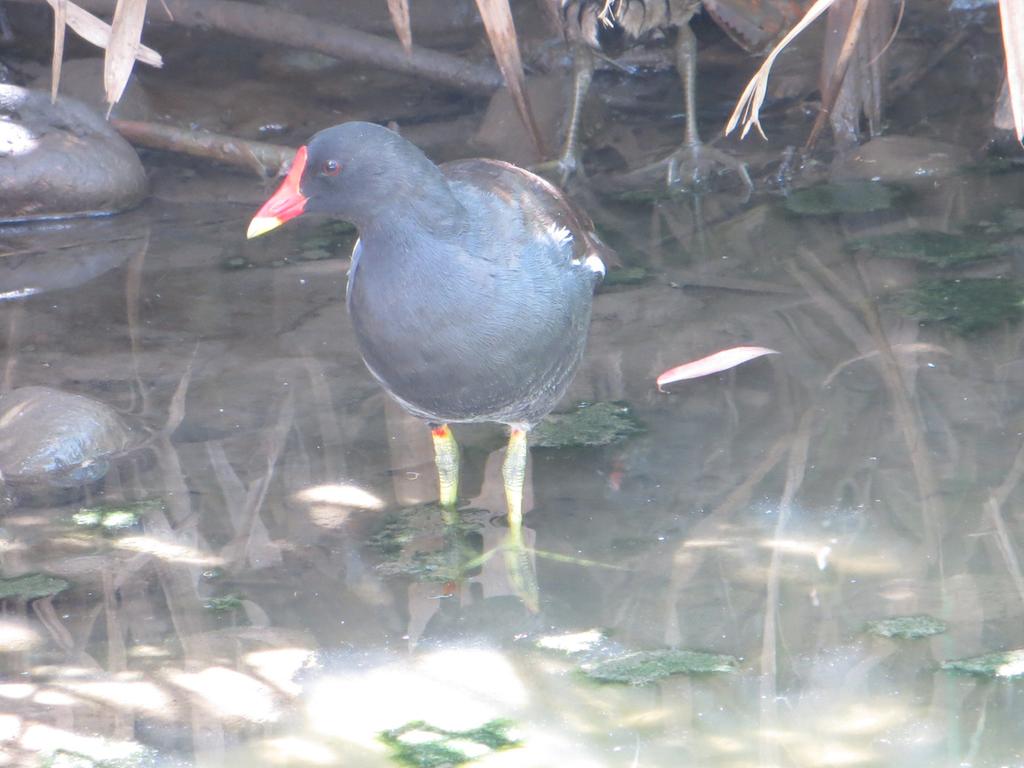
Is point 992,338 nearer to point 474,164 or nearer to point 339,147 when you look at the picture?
point 474,164

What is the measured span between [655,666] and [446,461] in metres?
1.00

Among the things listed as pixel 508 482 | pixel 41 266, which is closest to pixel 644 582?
pixel 508 482

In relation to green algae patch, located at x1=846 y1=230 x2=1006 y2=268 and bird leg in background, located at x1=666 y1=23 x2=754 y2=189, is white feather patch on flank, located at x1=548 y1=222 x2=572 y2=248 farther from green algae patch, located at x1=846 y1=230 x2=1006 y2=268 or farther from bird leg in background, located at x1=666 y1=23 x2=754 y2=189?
bird leg in background, located at x1=666 y1=23 x2=754 y2=189

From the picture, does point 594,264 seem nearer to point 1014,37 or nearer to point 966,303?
point 1014,37

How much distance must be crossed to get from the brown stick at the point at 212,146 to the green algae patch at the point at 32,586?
288 cm

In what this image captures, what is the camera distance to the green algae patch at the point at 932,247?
4684 millimetres

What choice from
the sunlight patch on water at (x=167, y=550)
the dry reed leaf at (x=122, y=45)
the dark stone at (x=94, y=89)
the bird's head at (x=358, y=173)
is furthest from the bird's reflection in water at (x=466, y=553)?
the dark stone at (x=94, y=89)

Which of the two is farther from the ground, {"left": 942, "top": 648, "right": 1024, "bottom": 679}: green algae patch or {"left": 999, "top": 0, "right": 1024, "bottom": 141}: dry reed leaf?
{"left": 999, "top": 0, "right": 1024, "bottom": 141}: dry reed leaf

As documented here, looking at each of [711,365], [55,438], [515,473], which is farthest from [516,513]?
[55,438]

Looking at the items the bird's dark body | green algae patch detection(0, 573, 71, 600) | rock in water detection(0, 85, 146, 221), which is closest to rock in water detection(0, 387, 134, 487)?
green algae patch detection(0, 573, 71, 600)

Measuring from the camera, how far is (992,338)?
13.4 ft

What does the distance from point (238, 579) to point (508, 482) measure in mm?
799

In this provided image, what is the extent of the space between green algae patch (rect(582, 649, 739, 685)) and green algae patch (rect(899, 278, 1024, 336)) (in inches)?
74.0

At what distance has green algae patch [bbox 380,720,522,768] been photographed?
8.36ft
